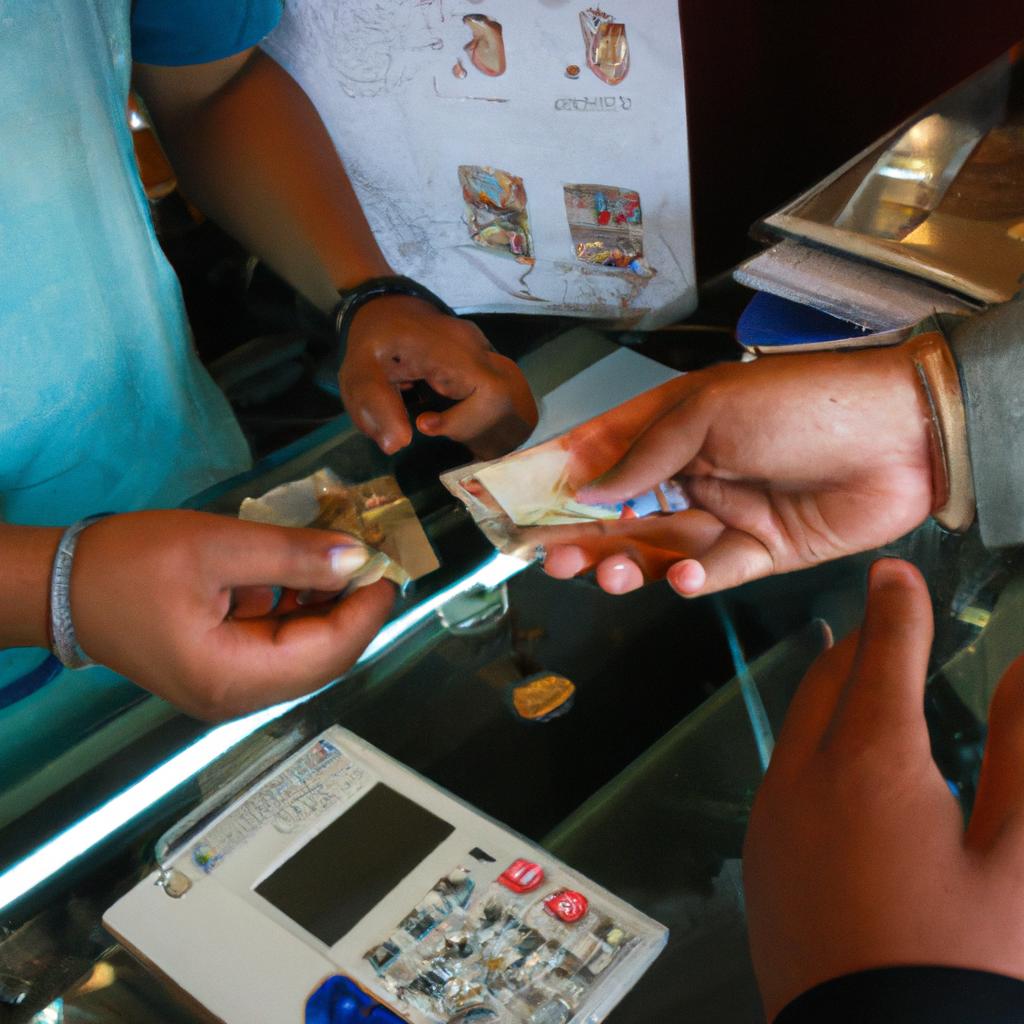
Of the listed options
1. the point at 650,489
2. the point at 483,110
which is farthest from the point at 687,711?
the point at 483,110

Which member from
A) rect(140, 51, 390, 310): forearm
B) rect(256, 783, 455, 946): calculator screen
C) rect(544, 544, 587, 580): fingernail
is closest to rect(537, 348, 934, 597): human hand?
rect(544, 544, 587, 580): fingernail

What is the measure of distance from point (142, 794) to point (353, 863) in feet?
0.50

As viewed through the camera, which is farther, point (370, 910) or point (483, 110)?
point (483, 110)

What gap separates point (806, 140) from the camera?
1229 millimetres

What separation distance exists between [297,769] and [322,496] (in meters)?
0.25

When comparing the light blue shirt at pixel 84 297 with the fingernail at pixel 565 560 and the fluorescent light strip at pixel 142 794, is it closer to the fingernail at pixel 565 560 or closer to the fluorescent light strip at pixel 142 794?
the fluorescent light strip at pixel 142 794

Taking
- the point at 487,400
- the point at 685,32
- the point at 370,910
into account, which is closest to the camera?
the point at 370,910

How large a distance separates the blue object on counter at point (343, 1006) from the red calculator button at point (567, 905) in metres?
0.10

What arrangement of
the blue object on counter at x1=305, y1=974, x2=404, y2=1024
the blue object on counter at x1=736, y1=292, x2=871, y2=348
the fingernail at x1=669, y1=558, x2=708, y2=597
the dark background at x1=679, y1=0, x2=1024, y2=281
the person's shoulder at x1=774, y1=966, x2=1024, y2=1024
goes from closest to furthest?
1. the person's shoulder at x1=774, y1=966, x2=1024, y2=1024
2. the blue object on counter at x1=305, y1=974, x2=404, y2=1024
3. the fingernail at x1=669, y1=558, x2=708, y2=597
4. the blue object on counter at x1=736, y1=292, x2=871, y2=348
5. the dark background at x1=679, y1=0, x2=1024, y2=281

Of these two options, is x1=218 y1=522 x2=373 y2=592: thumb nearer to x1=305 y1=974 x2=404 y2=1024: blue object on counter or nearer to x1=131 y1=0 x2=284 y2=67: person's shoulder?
x1=305 y1=974 x2=404 y2=1024: blue object on counter

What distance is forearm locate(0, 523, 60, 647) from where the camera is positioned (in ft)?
1.90

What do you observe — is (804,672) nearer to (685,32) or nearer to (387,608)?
(387,608)

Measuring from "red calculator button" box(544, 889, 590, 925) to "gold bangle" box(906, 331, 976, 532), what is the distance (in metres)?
0.41

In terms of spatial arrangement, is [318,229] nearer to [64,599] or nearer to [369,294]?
[369,294]
